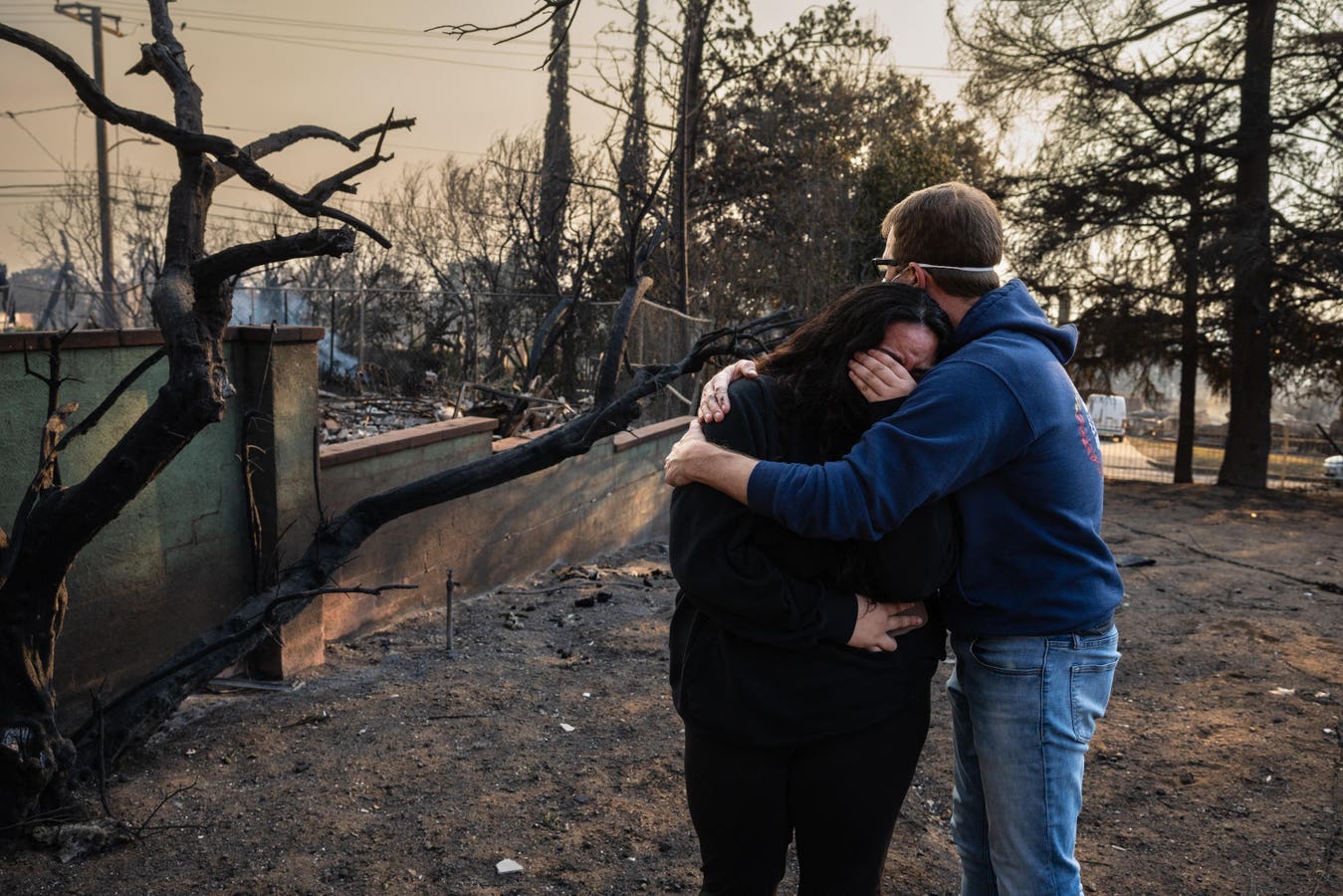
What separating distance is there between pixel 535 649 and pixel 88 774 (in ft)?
8.35

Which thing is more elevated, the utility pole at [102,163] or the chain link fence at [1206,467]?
the utility pole at [102,163]

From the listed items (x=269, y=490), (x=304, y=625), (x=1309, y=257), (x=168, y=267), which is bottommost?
(x=304, y=625)

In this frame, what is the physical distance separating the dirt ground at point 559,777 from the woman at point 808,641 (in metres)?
1.43

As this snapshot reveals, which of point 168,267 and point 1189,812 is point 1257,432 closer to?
point 1189,812

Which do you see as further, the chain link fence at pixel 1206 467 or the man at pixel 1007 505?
the chain link fence at pixel 1206 467

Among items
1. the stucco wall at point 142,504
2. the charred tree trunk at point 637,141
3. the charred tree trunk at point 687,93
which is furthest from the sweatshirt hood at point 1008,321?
the charred tree trunk at point 637,141

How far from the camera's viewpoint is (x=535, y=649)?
5656 mm

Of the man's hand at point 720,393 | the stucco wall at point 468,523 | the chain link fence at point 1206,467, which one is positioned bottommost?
the chain link fence at point 1206,467

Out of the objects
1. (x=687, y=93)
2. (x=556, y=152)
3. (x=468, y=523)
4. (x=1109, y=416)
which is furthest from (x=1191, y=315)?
(x=468, y=523)

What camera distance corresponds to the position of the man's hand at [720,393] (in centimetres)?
199

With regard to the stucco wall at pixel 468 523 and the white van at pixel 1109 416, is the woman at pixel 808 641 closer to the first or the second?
the stucco wall at pixel 468 523

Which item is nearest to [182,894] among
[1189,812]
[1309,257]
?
[1189,812]

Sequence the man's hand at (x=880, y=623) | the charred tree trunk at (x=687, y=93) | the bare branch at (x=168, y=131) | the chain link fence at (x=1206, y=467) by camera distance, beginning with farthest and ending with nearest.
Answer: the chain link fence at (x=1206, y=467)
the charred tree trunk at (x=687, y=93)
the bare branch at (x=168, y=131)
the man's hand at (x=880, y=623)

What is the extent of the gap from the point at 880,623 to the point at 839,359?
0.51 metres
